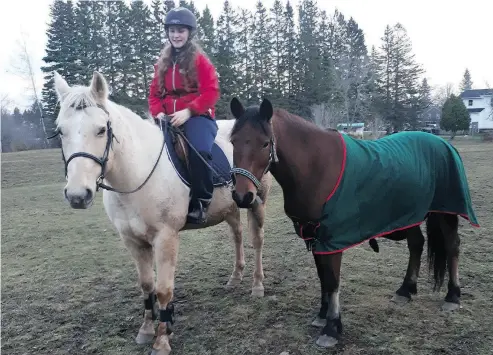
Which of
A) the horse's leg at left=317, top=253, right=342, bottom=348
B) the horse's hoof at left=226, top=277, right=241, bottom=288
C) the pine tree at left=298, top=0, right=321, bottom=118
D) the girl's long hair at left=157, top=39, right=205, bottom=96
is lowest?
the horse's hoof at left=226, top=277, right=241, bottom=288

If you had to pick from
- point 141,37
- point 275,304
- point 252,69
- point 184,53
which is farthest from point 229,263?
point 252,69

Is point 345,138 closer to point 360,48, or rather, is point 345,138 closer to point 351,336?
point 351,336

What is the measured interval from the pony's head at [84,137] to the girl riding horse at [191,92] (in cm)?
88

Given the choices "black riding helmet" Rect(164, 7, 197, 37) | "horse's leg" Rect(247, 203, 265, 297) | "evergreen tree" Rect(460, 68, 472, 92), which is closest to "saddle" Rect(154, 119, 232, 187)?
"horse's leg" Rect(247, 203, 265, 297)

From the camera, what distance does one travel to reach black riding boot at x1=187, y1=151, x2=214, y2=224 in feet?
10.6

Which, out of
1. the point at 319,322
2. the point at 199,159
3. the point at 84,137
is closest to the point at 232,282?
the point at 319,322

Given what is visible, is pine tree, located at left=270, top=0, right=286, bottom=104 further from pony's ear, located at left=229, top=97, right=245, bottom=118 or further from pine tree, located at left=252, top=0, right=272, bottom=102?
pony's ear, located at left=229, top=97, right=245, bottom=118

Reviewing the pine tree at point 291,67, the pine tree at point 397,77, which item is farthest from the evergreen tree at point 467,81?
the pine tree at point 291,67

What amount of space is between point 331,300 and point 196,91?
92.8 inches

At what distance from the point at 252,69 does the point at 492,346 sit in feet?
118

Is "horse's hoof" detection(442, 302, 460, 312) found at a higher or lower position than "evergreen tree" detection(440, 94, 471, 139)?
lower

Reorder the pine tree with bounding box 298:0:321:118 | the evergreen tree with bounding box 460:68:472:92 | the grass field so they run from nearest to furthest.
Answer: the grass field
the pine tree with bounding box 298:0:321:118
the evergreen tree with bounding box 460:68:472:92

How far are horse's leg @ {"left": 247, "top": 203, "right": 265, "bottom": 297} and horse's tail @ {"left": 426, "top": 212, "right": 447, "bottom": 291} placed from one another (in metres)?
1.89

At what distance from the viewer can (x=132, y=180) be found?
293 cm
